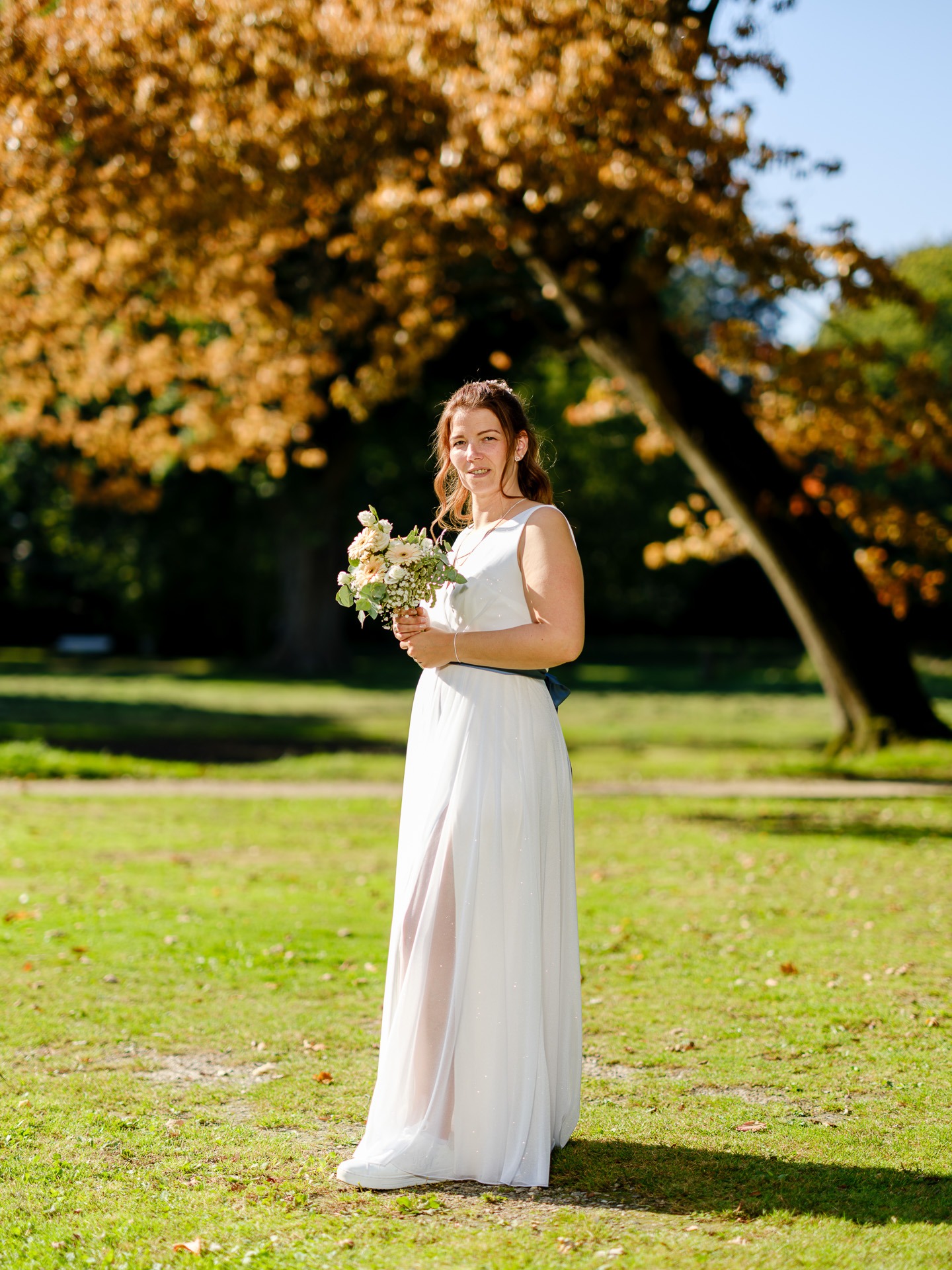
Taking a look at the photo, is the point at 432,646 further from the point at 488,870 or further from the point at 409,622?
the point at 488,870

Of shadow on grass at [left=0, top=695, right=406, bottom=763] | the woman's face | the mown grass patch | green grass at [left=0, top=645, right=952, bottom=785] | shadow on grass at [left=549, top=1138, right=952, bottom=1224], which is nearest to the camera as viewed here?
shadow on grass at [left=549, top=1138, right=952, bottom=1224]

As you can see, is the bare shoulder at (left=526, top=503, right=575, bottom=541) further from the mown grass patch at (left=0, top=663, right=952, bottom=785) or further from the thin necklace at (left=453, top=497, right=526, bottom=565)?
the mown grass patch at (left=0, top=663, right=952, bottom=785)

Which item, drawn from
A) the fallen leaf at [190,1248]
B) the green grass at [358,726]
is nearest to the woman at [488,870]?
the fallen leaf at [190,1248]

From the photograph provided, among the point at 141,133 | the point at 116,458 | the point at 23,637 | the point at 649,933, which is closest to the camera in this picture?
the point at 649,933

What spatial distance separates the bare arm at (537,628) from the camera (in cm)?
416

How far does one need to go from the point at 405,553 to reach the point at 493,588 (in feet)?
1.08

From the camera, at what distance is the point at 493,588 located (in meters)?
4.29

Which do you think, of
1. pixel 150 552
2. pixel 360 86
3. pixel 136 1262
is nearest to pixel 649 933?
pixel 136 1262

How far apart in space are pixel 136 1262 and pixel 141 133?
33.0ft

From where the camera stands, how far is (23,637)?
Result: 4778 centimetres

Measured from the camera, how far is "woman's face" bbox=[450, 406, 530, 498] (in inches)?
172

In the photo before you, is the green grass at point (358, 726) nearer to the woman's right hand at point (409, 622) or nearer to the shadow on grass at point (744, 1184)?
the shadow on grass at point (744, 1184)

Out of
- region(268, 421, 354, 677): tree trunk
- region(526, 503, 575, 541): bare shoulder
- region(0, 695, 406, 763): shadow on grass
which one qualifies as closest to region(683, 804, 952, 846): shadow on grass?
region(0, 695, 406, 763): shadow on grass

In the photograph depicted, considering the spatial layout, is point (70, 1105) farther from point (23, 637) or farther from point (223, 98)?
point (23, 637)
